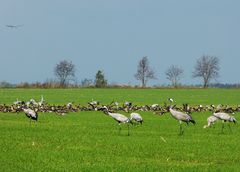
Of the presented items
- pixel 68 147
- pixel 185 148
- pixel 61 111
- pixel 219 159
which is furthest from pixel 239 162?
pixel 61 111

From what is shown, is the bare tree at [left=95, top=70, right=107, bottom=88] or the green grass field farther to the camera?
the bare tree at [left=95, top=70, right=107, bottom=88]

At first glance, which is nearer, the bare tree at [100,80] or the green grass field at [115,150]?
the green grass field at [115,150]

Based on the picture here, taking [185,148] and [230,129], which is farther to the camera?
[230,129]

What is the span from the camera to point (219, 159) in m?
17.8

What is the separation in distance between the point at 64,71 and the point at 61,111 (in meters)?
106

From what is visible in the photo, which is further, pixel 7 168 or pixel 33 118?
pixel 33 118

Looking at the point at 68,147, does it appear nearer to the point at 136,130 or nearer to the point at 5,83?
the point at 136,130

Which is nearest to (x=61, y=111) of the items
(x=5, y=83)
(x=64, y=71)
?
(x=5, y=83)

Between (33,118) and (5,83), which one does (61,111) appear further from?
(5,83)

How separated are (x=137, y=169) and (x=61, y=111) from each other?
27.2 meters

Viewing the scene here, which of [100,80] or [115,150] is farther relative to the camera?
[100,80]

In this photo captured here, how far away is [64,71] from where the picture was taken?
14788 cm

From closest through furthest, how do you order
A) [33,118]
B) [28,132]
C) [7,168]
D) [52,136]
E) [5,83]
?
[7,168]
[52,136]
[28,132]
[33,118]
[5,83]

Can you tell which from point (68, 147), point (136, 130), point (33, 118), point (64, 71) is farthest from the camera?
point (64, 71)
